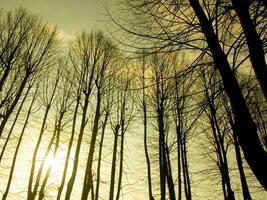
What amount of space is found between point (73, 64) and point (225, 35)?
9.97 meters

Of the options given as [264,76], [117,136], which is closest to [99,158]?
[117,136]

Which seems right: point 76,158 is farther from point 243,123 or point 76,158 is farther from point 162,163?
point 243,123

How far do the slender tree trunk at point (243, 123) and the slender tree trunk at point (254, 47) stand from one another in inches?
11.5

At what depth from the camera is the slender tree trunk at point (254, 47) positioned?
2.83 m

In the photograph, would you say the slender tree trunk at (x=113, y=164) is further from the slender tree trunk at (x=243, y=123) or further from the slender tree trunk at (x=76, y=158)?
the slender tree trunk at (x=243, y=123)

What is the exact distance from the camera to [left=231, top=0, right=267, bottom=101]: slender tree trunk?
283 cm

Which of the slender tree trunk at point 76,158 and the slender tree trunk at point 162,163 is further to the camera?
the slender tree trunk at point 162,163

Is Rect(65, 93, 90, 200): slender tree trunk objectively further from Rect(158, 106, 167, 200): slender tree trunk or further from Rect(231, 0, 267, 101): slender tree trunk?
Rect(231, 0, 267, 101): slender tree trunk

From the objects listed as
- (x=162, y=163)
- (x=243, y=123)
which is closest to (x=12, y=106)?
(x=162, y=163)

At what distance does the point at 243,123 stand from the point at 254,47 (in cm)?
88

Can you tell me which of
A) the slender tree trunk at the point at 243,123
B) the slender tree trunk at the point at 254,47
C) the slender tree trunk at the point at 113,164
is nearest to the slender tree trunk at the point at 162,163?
the slender tree trunk at the point at 113,164

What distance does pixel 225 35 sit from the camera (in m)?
3.75

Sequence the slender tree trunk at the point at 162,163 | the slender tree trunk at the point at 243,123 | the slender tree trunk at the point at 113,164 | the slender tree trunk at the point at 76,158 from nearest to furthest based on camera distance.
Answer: the slender tree trunk at the point at 243,123
the slender tree trunk at the point at 76,158
the slender tree trunk at the point at 162,163
the slender tree trunk at the point at 113,164

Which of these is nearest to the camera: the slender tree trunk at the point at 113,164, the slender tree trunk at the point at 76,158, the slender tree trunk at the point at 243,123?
the slender tree trunk at the point at 243,123
